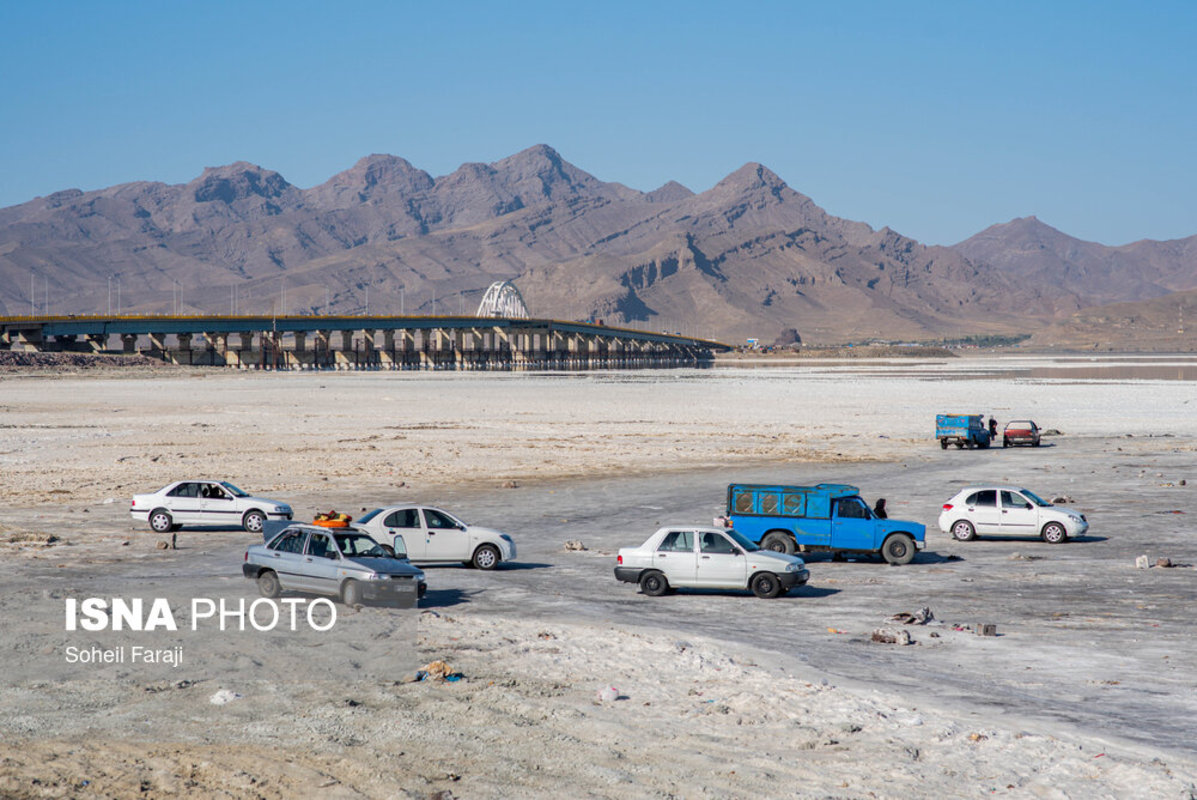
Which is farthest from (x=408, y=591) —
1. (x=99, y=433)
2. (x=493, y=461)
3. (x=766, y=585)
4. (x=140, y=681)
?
(x=99, y=433)

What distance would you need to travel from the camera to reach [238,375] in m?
142

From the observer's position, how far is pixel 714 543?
21641mm

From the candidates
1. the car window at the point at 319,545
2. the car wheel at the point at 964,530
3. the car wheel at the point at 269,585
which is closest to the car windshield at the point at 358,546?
the car window at the point at 319,545

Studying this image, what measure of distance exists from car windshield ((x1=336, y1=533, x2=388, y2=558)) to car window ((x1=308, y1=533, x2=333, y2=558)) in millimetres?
177

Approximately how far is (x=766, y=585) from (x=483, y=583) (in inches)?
209

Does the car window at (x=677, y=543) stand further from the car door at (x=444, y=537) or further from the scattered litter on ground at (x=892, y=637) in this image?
the scattered litter on ground at (x=892, y=637)

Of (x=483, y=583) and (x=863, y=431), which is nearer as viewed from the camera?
(x=483, y=583)

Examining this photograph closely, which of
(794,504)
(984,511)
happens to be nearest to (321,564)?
(794,504)

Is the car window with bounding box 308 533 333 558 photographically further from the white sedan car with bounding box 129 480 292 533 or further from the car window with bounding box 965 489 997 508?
the car window with bounding box 965 489 997 508

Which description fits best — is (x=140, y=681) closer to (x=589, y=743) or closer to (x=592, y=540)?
(x=589, y=743)

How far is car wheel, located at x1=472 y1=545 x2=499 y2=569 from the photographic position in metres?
23.5

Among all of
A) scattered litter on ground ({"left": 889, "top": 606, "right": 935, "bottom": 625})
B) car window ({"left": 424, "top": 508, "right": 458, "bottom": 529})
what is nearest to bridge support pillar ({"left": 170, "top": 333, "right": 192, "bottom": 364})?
car window ({"left": 424, "top": 508, "right": 458, "bottom": 529})

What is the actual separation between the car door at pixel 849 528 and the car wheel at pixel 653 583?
5.31 metres

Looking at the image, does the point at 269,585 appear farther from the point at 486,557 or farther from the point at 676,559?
the point at 676,559
